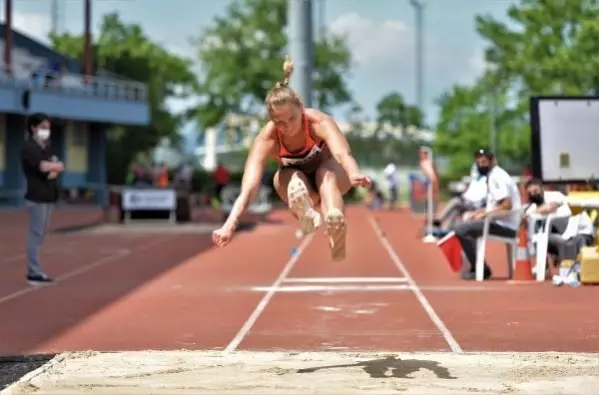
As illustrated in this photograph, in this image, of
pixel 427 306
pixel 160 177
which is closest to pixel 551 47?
pixel 160 177

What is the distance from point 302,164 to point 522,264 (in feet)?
28.0

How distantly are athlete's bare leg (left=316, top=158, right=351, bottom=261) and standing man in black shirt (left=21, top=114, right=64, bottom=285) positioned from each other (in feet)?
25.4

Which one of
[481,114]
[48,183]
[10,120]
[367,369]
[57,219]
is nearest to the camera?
[367,369]

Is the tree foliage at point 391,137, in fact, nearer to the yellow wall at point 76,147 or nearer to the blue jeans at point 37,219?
the yellow wall at point 76,147

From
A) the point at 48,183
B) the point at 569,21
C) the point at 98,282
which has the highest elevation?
the point at 569,21

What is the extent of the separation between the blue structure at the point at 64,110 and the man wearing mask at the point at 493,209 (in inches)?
1269

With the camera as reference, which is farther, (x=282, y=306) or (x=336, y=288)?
(x=336, y=288)

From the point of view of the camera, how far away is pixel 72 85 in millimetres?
56406

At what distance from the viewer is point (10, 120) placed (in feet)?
173

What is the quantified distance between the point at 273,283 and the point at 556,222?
13.1 ft

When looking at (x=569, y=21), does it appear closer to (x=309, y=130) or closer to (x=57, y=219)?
(x=57, y=219)

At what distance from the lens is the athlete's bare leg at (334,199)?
987 cm

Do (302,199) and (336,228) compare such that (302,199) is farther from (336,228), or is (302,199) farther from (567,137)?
(567,137)

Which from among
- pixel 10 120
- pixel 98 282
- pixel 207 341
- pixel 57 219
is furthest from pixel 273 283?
pixel 10 120
